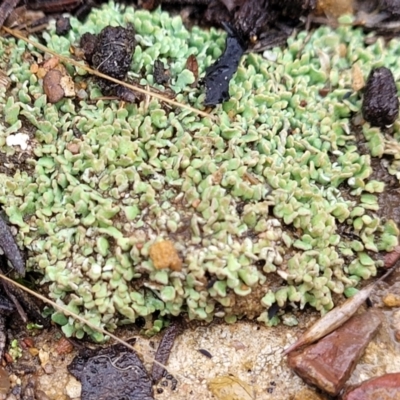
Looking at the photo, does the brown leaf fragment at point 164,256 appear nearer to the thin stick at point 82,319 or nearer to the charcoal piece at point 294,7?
the thin stick at point 82,319

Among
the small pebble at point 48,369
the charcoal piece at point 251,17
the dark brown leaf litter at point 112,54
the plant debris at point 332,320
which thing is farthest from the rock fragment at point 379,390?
the charcoal piece at point 251,17

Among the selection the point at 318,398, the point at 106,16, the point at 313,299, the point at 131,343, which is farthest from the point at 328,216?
the point at 106,16

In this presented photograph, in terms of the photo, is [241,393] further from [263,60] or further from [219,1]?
[219,1]

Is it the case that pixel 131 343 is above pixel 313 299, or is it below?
below

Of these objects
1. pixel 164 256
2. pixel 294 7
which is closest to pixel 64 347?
pixel 164 256

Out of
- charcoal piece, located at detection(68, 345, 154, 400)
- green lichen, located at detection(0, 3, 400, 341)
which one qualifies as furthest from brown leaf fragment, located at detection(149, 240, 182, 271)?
charcoal piece, located at detection(68, 345, 154, 400)
